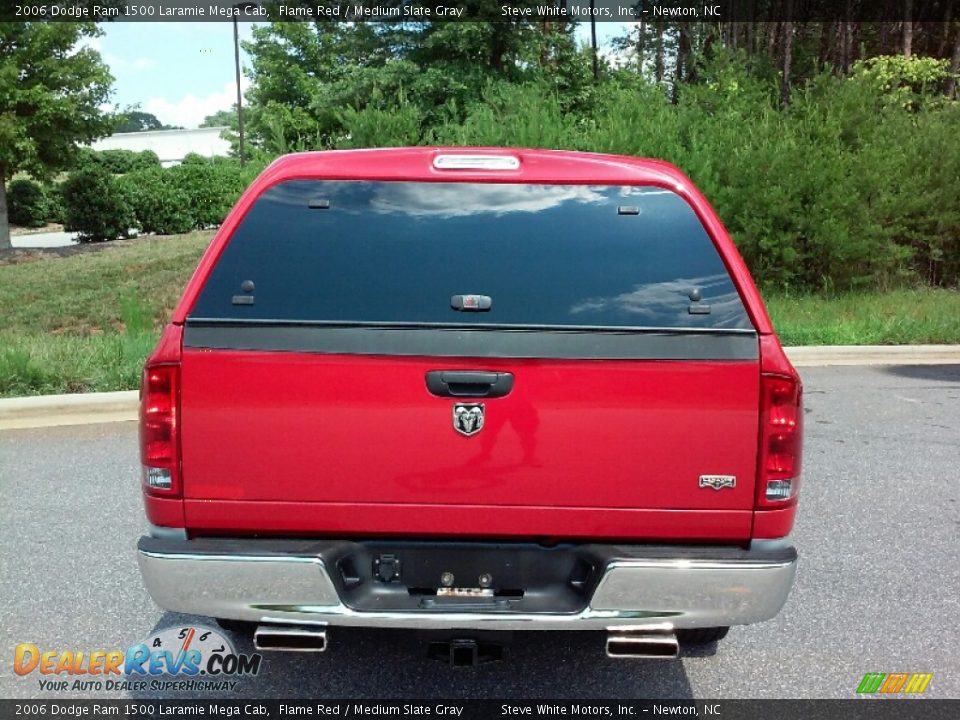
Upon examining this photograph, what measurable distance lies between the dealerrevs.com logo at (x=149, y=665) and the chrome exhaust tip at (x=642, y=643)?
1587mm

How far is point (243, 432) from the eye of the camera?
9.57ft

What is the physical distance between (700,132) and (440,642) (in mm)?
14438

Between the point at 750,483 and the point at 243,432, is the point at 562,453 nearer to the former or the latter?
the point at 750,483

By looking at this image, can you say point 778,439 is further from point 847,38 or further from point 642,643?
point 847,38

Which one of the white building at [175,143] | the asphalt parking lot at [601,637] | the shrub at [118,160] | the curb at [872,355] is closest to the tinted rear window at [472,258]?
the asphalt parking lot at [601,637]

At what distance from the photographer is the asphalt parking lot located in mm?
3668

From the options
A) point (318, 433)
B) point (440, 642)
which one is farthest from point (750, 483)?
point (318, 433)

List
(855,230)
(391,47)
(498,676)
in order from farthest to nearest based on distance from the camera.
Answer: (391,47), (855,230), (498,676)

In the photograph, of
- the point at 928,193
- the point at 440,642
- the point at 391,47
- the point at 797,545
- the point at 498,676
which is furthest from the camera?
the point at 391,47

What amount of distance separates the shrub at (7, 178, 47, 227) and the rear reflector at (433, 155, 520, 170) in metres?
42.4

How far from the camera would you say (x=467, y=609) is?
2900mm

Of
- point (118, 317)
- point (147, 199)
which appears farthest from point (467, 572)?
point (147, 199)

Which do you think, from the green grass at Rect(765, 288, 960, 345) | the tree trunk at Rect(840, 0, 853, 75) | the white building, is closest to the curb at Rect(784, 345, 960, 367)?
the green grass at Rect(765, 288, 960, 345)

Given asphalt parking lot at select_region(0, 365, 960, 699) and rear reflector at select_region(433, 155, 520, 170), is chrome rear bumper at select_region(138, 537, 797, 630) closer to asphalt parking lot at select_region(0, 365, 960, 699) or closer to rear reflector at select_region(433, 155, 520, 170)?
asphalt parking lot at select_region(0, 365, 960, 699)
